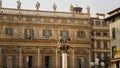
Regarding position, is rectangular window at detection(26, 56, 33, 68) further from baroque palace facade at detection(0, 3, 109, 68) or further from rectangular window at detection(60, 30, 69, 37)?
rectangular window at detection(60, 30, 69, 37)

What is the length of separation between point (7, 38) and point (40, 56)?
22.2ft

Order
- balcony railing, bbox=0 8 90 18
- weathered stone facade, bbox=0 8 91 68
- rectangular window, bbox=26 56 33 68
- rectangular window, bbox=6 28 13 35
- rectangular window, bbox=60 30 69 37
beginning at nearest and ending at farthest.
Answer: weathered stone facade, bbox=0 8 91 68, rectangular window, bbox=6 28 13 35, balcony railing, bbox=0 8 90 18, rectangular window, bbox=26 56 33 68, rectangular window, bbox=60 30 69 37

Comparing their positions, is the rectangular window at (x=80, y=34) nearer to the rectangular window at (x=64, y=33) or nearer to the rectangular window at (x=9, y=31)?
the rectangular window at (x=64, y=33)

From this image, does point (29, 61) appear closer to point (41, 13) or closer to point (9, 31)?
point (9, 31)

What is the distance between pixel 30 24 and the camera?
64438mm

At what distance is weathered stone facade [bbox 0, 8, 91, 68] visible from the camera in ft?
205

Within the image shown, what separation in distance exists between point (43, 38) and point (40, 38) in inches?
22.0

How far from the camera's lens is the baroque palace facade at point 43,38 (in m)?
62.7

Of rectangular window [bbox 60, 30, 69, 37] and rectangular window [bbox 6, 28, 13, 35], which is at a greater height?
rectangular window [bbox 6, 28, 13, 35]

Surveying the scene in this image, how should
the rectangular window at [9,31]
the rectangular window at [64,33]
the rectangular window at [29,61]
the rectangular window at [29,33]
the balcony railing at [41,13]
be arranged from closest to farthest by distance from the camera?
the rectangular window at [9,31] < the balcony railing at [41,13] < the rectangular window at [29,61] < the rectangular window at [29,33] < the rectangular window at [64,33]

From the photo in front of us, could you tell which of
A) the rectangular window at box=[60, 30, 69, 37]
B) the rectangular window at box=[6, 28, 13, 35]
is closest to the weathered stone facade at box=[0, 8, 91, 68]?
the rectangular window at box=[6, 28, 13, 35]

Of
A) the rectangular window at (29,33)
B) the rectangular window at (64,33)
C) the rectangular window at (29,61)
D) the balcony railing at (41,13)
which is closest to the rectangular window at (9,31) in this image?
the rectangular window at (29,33)

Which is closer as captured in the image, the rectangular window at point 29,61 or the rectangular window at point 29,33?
the rectangular window at point 29,61

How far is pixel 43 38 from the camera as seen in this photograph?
65.1 m
